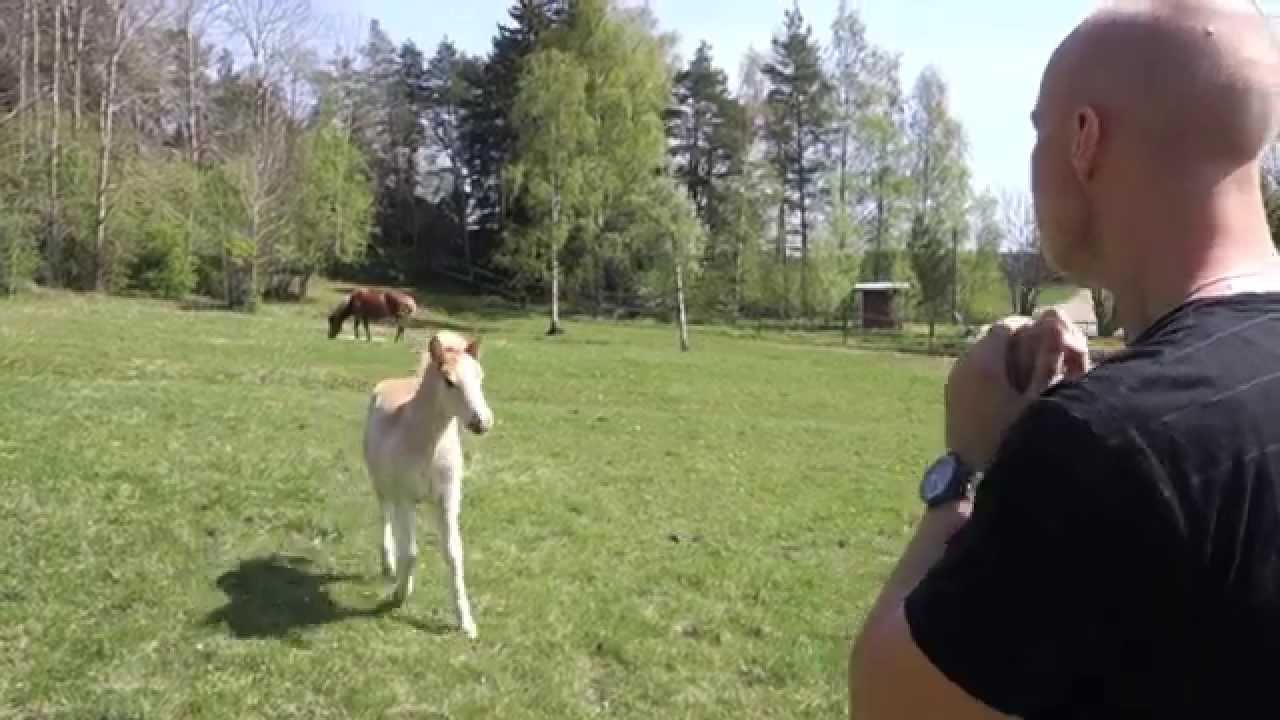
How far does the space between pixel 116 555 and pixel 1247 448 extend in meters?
8.54

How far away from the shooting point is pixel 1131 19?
5.47ft

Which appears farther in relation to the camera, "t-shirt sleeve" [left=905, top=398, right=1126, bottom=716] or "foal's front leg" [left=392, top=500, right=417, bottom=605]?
"foal's front leg" [left=392, top=500, right=417, bottom=605]

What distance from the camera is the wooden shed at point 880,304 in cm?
6412

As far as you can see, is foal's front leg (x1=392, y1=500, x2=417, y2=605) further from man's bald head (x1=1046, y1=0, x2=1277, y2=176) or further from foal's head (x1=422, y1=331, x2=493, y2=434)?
man's bald head (x1=1046, y1=0, x2=1277, y2=176)

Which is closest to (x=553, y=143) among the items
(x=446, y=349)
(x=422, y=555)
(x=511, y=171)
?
(x=511, y=171)

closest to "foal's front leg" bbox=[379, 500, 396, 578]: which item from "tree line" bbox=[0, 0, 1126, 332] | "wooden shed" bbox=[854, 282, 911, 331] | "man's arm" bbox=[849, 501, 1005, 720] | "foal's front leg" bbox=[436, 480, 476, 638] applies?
"foal's front leg" bbox=[436, 480, 476, 638]

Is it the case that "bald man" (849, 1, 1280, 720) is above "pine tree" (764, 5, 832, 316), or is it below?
below

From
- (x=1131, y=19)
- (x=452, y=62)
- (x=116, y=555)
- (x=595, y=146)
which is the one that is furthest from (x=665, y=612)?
(x=452, y=62)

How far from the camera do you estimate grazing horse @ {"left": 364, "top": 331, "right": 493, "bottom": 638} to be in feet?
26.9

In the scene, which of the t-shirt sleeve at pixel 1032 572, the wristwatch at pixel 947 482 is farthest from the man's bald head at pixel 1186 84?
the wristwatch at pixel 947 482

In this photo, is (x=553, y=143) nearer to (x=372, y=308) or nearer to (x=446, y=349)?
(x=372, y=308)

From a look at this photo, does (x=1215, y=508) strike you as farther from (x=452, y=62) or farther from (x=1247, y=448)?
(x=452, y=62)

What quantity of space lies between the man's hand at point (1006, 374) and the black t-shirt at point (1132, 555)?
381mm

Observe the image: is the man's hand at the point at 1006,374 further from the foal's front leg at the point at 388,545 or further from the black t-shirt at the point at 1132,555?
the foal's front leg at the point at 388,545
